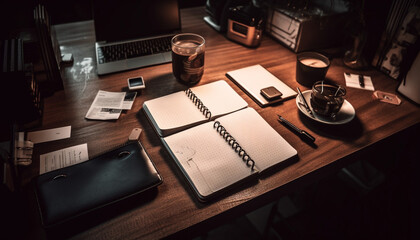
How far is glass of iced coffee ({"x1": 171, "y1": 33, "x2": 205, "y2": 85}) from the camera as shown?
1034 mm

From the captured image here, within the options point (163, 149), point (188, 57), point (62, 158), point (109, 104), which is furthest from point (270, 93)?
point (62, 158)

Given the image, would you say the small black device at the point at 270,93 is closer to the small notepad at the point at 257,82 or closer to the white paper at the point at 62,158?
the small notepad at the point at 257,82

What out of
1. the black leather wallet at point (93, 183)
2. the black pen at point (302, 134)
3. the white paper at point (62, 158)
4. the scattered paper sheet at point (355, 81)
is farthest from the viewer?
the scattered paper sheet at point (355, 81)

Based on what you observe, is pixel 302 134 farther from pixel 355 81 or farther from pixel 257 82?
pixel 355 81

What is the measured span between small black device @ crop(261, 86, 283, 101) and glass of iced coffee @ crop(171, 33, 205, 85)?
0.26 meters

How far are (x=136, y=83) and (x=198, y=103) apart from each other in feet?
0.91

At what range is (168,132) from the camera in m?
0.87

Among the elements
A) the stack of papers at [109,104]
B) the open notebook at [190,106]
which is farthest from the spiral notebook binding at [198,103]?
the stack of papers at [109,104]

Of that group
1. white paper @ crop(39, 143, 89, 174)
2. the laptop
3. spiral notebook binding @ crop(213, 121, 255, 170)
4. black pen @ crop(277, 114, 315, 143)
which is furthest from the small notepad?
white paper @ crop(39, 143, 89, 174)

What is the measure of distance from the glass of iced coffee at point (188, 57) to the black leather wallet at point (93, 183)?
40cm

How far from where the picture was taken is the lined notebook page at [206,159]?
2.36ft

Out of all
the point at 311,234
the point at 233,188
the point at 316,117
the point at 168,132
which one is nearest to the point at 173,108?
the point at 168,132

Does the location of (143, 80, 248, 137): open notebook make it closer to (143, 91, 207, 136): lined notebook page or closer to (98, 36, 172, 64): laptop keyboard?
(143, 91, 207, 136): lined notebook page

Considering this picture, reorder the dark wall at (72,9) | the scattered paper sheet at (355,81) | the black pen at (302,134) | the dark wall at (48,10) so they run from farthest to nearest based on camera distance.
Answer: the dark wall at (72,9) < the dark wall at (48,10) < the scattered paper sheet at (355,81) < the black pen at (302,134)
